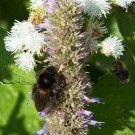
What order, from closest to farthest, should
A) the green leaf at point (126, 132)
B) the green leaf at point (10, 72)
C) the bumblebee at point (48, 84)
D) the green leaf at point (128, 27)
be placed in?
the bumblebee at point (48, 84), the green leaf at point (10, 72), the green leaf at point (126, 132), the green leaf at point (128, 27)

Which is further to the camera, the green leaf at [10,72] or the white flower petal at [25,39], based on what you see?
the green leaf at [10,72]

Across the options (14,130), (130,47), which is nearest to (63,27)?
(130,47)

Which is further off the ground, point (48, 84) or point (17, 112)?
point (48, 84)

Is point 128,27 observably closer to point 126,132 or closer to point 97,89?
point 97,89

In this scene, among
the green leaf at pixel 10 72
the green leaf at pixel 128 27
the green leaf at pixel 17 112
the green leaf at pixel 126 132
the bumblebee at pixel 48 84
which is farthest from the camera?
the green leaf at pixel 17 112

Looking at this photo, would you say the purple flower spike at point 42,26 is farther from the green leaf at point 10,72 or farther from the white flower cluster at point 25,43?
the green leaf at point 10,72

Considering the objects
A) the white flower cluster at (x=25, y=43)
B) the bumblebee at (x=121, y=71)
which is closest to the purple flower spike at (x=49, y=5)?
the white flower cluster at (x=25, y=43)

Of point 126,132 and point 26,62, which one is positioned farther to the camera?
point 126,132

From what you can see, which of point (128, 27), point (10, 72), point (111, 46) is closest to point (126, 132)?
point (111, 46)
